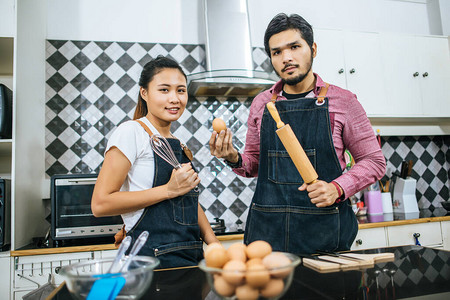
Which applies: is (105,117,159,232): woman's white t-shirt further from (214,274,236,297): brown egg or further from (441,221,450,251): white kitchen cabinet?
(441,221,450,251): white kitchen cabinet

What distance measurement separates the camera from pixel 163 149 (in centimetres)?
117

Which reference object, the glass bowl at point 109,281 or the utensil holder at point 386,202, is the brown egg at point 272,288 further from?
the utensil holder at point 386,202

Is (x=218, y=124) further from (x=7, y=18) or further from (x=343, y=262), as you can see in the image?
(x=7, y=18)

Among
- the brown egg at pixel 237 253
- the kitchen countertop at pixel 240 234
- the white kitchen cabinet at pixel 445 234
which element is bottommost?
the white kitchen cabinet at pixel 445 234

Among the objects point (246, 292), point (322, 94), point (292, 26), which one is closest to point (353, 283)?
point (246, 292)

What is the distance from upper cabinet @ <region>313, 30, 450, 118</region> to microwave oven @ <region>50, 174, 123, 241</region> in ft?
5.59

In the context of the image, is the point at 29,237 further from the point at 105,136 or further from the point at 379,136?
the point at 379,136

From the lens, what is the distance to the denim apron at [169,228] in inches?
41.6

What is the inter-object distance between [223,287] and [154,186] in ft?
2.22

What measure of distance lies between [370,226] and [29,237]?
6.54ft

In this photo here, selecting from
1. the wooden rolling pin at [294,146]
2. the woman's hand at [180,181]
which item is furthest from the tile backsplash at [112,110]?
the wooden rolling pin at [294,146]

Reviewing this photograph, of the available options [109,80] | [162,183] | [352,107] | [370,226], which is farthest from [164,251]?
[109,80]

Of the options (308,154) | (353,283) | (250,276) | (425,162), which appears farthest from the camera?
(425,162)

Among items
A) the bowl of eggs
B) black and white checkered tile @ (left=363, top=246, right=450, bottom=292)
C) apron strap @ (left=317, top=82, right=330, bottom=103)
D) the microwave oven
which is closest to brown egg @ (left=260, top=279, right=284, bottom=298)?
the bowl of eggs
